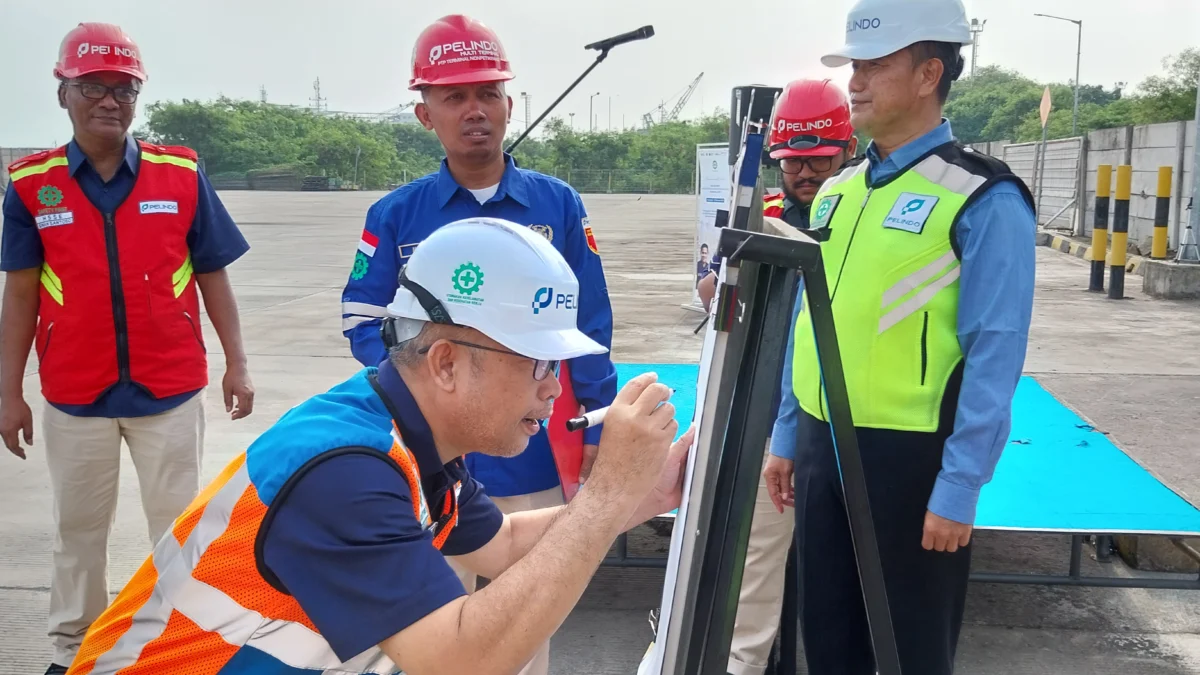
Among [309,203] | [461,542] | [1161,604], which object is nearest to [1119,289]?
[1161,604]

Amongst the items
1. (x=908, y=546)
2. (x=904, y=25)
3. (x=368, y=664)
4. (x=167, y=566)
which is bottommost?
(x=908, y=546)

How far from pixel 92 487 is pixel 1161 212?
41.8 ft

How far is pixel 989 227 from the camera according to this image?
84.2 inches

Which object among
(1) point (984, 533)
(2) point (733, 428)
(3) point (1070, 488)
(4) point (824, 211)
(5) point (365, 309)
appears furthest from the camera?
(1) point (984, 533)

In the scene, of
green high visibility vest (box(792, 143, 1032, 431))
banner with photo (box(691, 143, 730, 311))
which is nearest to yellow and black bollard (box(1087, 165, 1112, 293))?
banner with photo (box(691, 143, 730, 311))

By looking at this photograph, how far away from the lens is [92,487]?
3328 millimetres

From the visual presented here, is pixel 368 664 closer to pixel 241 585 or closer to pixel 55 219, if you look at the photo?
pixel 241 585

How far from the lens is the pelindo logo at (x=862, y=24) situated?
7.54 ft

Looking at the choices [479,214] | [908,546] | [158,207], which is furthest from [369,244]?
[908,546]

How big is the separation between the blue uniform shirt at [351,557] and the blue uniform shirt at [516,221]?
1.31m

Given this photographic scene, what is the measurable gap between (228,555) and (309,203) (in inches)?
1488

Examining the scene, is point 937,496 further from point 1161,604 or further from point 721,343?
point 1161,604

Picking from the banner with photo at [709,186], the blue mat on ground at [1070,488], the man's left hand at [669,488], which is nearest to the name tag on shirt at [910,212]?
the man's left hand at [669,488]

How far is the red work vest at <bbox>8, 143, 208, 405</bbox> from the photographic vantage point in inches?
127
